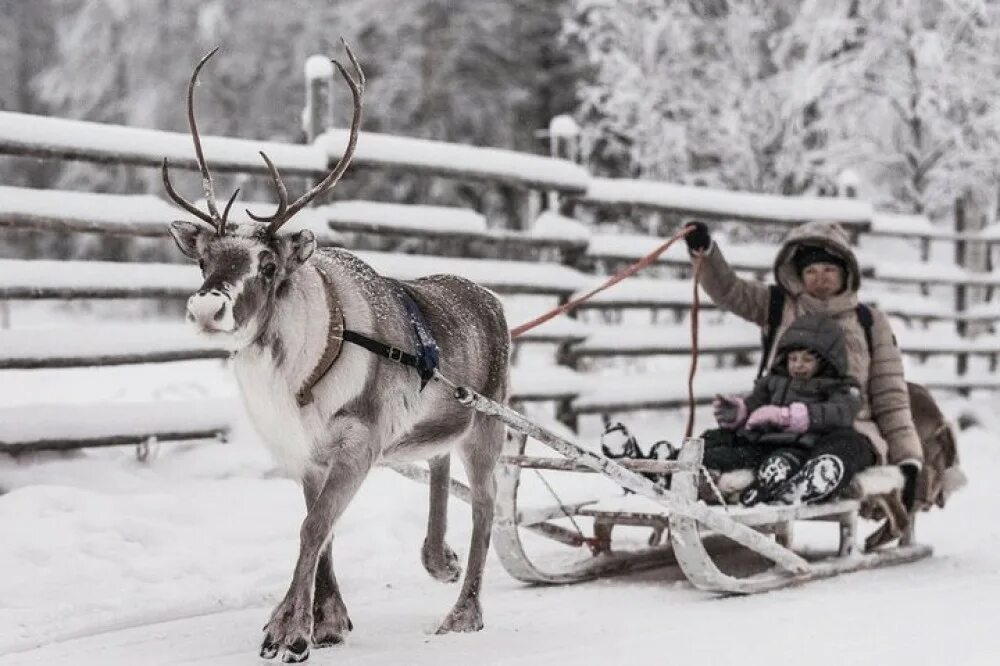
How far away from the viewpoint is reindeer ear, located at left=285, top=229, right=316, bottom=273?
12.2 ft

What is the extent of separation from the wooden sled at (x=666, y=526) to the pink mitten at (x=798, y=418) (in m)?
0.35

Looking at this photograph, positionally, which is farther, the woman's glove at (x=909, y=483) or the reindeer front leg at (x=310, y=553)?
the woman's glove at (x=909, y=483)

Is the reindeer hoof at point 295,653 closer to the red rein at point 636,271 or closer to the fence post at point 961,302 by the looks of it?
the red rein at point 636,271

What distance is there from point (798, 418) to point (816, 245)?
1.18 m

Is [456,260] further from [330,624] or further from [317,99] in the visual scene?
[330,624]

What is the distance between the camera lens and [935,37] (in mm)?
13398

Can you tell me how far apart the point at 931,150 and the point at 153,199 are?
1094cm

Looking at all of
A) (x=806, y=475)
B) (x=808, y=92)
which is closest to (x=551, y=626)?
(x=806, y=475)

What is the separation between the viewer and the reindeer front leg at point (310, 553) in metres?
3.49

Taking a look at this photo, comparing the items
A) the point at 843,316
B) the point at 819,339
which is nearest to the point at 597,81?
the point at 843,316

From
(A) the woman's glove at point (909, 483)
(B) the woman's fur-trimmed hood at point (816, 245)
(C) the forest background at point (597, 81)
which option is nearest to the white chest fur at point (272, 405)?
(A) the woman's glove at point (909, 483)

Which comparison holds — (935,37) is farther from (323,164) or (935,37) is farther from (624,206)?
(323,164)

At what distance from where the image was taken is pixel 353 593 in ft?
16.0

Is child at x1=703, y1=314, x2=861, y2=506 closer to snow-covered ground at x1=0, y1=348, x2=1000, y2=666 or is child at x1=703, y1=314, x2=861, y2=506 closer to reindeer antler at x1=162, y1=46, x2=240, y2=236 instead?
snow-covered ground at x1=0, y1=348, x2=1000, y2=666
